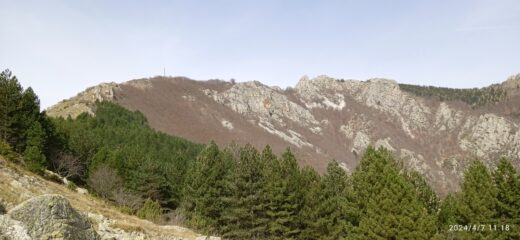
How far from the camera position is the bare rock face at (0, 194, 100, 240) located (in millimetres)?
6812

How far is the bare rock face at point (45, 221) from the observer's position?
681cm

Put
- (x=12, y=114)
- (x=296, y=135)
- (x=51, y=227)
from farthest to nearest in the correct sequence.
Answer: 1. (x=296, y=135)
2. (x=12, y=114)
3. (x=51, y=227)

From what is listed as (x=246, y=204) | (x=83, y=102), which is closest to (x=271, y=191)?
(x=246, y=204)

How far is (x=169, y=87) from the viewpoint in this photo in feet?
544

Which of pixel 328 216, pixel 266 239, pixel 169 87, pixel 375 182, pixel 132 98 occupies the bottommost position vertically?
pixel 266 239

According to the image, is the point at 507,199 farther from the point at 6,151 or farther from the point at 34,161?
the point at 6,151

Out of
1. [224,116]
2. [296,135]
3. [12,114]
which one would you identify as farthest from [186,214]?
[296,135]

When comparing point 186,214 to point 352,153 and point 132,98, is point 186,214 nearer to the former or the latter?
point 132,98

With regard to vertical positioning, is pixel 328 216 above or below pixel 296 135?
below

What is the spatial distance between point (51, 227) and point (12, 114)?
3953 cm

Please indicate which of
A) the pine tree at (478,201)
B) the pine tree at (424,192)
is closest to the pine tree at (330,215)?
the pine tree at (424,192)

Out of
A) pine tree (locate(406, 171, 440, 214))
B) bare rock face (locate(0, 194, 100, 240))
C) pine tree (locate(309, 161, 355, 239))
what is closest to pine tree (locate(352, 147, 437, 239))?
pine tree (locate(309, 161, 355, 239))

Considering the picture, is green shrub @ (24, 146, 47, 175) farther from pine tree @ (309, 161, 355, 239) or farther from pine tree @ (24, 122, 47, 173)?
pine tree @ (309, 161, 355, 239)

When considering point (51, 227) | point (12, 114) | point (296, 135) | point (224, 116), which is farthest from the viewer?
point (296, 135)
